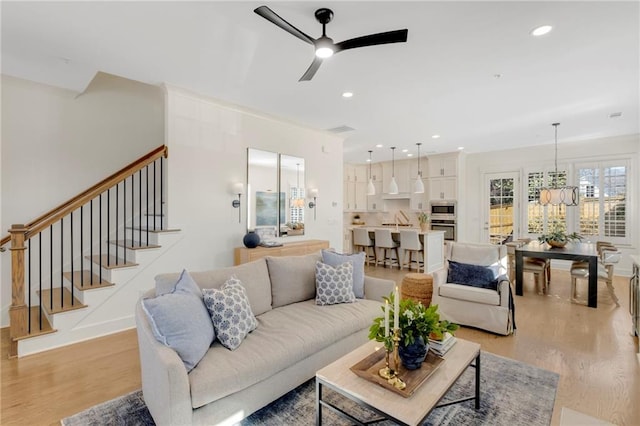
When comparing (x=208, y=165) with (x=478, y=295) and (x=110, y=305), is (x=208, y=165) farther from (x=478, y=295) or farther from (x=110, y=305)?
(x=478, y=295)

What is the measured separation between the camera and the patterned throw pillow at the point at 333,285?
9.74ft

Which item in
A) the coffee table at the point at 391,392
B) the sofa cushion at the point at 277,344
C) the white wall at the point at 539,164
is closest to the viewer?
the coffee table at the point at 391,392

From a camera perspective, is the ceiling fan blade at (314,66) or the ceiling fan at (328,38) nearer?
the ceiling fan at (328,38)

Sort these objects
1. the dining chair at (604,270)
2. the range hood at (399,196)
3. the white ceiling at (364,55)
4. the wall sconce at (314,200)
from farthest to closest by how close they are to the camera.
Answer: the range hood at (399,196)
the wall sconce at (314,200)
the dining chair at (604,270)
the white ceiling at (364,55)

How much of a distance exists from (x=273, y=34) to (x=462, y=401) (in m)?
3.24

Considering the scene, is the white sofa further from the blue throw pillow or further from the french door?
the french door

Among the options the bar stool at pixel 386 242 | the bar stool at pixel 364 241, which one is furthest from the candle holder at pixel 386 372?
the bar stool at pixel 364 241

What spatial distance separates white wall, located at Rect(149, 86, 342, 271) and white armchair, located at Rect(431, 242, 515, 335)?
3.00 meters

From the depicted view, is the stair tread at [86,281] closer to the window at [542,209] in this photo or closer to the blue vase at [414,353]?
the blue vase at [414,353]

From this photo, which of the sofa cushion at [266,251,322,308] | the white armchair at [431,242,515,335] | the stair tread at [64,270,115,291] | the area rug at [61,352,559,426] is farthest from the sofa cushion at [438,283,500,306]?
the stair tread at [64,270,115,291]

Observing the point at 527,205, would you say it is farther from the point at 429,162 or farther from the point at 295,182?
the point at 295,182

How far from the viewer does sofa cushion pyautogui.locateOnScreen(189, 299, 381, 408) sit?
1750mm

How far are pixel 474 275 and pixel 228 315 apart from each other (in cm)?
297

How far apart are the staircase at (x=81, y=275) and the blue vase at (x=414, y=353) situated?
3.17 meters
